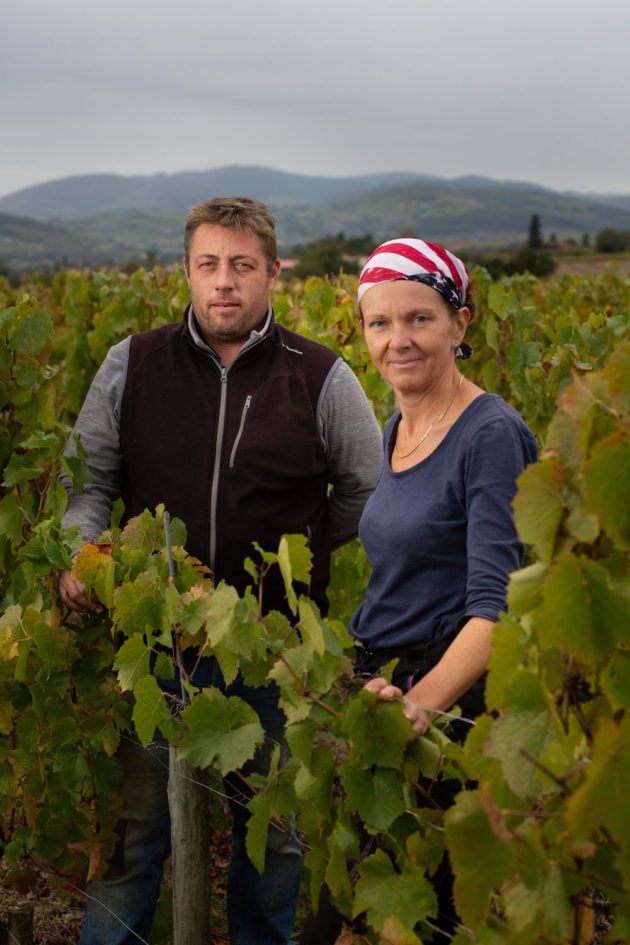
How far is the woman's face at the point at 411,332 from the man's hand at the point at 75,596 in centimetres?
91

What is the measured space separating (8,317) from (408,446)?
3.79 ft

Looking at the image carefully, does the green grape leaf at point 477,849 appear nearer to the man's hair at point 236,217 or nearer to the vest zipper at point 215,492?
the vest zipper at point 215,492

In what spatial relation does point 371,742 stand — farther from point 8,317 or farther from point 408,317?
point 8,317

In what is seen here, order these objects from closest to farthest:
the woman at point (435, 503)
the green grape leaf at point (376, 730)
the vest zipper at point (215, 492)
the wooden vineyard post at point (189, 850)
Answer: the green grape leaf at point (376, 730)
the woman at point (435, 503)
the wooden vineyard post at point (189, 850)
the vest zipper at point (215, 492)

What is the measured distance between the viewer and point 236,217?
110 inches

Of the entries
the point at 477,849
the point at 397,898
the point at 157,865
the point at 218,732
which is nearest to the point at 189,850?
the point at 157,865

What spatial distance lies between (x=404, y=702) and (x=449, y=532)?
0.47 metres

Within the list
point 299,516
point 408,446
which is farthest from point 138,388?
point 408,446

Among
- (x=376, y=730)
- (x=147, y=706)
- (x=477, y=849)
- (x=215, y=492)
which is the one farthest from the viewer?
(x=215, y=492)

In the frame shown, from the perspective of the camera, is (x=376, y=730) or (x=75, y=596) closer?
(x=376, y=730)

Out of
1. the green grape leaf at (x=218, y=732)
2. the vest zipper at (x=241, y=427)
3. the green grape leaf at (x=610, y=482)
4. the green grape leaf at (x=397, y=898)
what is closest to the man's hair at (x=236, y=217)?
the vest zipper at (x=241, y=427)

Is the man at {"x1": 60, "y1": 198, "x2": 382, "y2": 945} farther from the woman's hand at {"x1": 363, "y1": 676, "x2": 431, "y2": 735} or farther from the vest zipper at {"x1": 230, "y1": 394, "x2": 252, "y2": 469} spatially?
the woman's hand at {"x1": 363, "y1": 676, "x2": 431, "y2": 735}

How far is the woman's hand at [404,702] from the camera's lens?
150 centimetres

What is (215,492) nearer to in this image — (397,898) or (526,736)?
(397,898)
